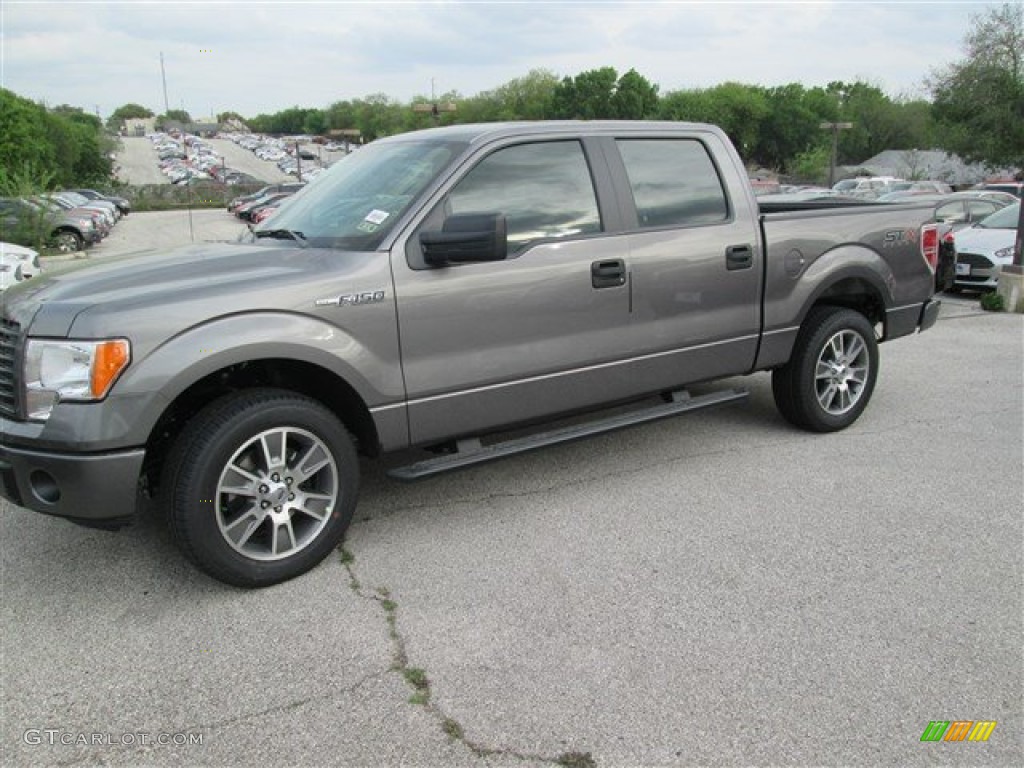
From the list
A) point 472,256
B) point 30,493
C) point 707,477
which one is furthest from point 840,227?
→ point 30,493

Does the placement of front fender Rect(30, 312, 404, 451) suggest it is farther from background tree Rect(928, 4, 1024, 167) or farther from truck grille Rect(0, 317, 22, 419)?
background tree Rect(928, 4, 1024, 167)

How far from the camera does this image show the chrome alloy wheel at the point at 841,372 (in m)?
5.43

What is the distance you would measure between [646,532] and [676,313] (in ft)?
4.09

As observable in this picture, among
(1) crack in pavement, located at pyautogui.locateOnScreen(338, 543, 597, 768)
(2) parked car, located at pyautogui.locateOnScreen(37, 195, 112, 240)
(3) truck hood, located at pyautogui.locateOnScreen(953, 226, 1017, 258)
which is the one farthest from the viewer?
(2) parked car, located at pyautogui.locateOnScreen(37, 195, 112, 240)

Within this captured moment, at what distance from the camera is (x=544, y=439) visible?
14.0 feet

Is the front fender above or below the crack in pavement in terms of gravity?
above

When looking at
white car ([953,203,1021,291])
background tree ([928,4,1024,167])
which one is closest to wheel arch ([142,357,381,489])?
white car ([953,203,1021,291])

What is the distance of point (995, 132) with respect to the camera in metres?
42.2

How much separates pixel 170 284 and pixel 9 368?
2.24ft

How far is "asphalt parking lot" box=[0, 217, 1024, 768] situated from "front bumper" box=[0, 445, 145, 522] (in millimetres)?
498

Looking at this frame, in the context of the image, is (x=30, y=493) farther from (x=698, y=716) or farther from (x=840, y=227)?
(x=840, y=227)

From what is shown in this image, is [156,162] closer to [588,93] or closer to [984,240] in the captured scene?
[588,93]

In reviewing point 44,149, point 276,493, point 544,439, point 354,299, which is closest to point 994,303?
point 544,439

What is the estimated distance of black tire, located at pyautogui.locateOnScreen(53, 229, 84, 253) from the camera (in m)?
23.8
